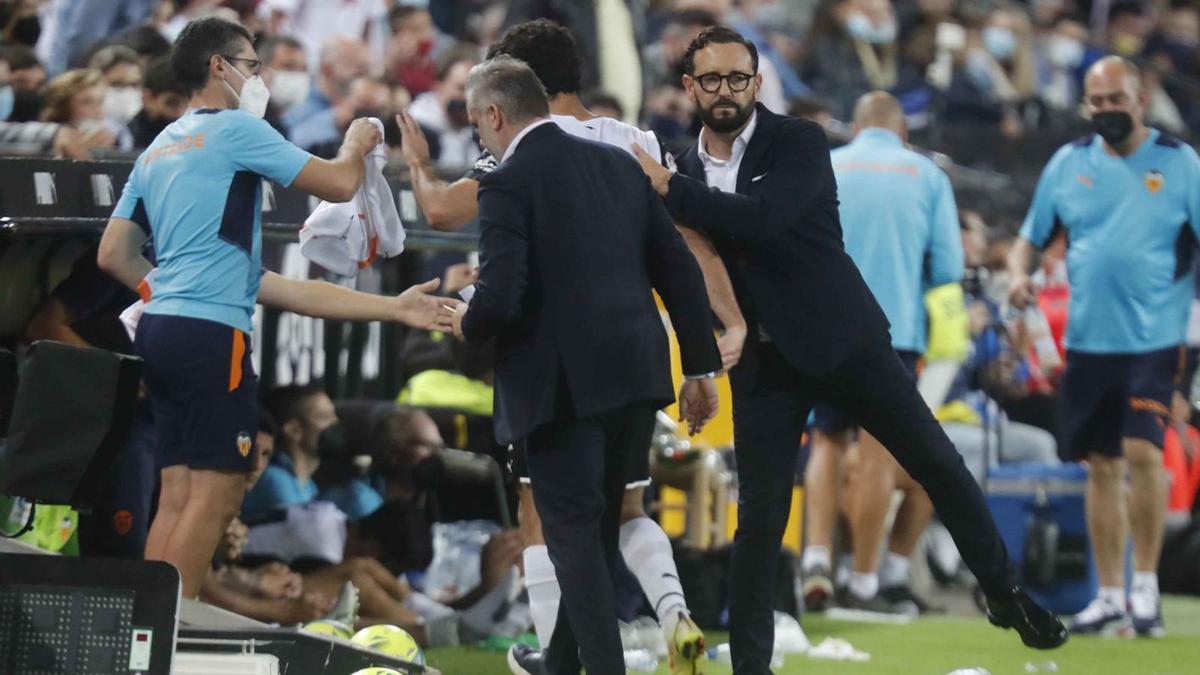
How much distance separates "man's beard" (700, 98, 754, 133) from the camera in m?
6.64

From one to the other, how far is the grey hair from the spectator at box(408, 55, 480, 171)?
6.18 meters

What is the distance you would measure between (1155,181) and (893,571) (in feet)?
7.90

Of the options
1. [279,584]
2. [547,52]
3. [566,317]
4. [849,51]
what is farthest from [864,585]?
[849,51]

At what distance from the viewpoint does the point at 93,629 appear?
216 inches

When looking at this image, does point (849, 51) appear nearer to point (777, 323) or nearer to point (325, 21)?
point (325, 21)

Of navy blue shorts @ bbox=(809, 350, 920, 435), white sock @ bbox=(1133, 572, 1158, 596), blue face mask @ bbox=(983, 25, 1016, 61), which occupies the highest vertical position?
blue face mask @ bbox=(983, 25, 1016, 61)

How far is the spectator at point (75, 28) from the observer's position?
11.5 meters

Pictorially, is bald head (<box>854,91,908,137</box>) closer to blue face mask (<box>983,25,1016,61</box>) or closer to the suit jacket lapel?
the suit jacket lapel

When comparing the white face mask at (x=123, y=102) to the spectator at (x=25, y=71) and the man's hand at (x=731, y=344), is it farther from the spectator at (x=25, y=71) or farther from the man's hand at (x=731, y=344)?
the man's hand at (x=731, y=344)

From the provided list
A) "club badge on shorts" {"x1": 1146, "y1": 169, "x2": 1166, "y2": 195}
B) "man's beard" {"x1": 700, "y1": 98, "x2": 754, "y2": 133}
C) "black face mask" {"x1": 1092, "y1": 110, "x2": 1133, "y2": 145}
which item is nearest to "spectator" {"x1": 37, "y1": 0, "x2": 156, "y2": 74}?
"black face mask" {"x1": 1092, "y1": 110, "x2": 1133, "y2": 145}

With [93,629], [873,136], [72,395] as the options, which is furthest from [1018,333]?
[93,629]

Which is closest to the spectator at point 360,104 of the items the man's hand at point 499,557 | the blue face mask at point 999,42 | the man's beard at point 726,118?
the man's hand at point 499,557

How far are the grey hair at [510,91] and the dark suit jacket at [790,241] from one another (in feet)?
2.03

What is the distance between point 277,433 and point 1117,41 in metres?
13.0
